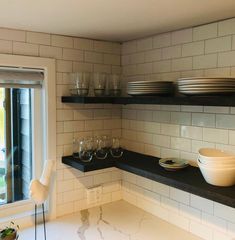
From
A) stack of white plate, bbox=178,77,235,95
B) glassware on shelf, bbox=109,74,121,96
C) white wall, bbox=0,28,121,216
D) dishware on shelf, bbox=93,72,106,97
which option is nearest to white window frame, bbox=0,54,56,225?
white wall, bbox=0,28,121,216

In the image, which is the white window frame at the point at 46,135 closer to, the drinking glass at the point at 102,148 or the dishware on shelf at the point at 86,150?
the dishware on shelf at the point at 86,150

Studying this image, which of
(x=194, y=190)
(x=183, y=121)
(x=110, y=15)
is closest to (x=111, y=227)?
(x=194, y=190)

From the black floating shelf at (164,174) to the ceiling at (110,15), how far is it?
2.77ft

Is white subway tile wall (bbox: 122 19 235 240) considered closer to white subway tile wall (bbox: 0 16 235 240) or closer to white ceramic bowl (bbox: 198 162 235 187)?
white subway tile wall (bbox: 0 16 235 240)

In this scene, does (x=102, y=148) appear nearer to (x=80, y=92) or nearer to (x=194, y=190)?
(x=80, y=92)

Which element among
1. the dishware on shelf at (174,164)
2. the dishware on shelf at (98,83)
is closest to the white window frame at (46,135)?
the dishware on shelf at (98,83)

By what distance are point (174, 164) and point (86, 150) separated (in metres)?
0.62

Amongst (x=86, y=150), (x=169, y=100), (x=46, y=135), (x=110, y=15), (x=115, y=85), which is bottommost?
(x=86, y=150)

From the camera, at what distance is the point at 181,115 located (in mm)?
1843

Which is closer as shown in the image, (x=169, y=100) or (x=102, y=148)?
Result: (x=169, y=100)

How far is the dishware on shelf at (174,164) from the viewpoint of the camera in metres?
1.66

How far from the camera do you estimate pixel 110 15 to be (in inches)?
60.0

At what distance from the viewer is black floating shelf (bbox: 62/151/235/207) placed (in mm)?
1329

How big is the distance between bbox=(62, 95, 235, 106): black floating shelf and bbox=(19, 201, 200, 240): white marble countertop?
801 millimetres
